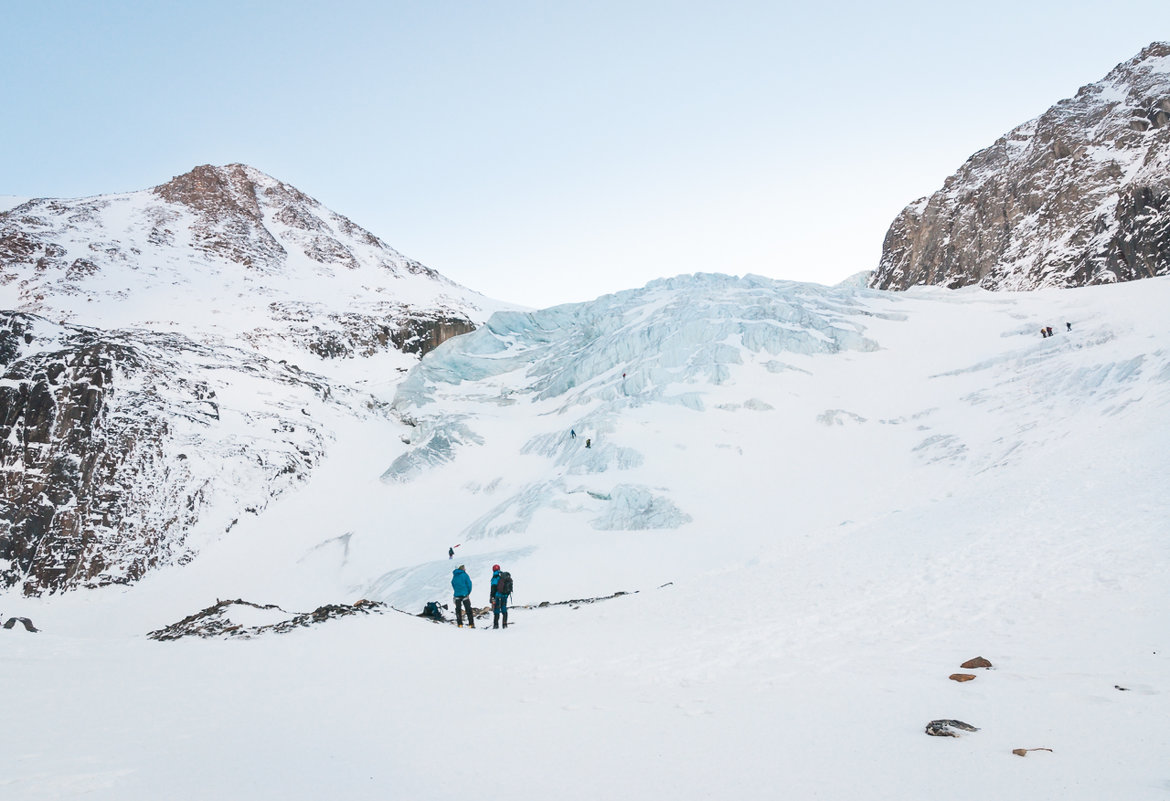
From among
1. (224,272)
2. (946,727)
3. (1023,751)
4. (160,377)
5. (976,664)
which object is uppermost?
(224,272)

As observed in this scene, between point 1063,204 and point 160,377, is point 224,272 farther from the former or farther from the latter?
point 1063,204

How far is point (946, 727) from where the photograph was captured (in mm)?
5691

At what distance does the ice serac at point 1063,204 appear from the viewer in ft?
273

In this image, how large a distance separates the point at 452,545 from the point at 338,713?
2418cm

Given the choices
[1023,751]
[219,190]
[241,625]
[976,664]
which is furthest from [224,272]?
[1023,751]

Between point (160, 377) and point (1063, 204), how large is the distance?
399 feet

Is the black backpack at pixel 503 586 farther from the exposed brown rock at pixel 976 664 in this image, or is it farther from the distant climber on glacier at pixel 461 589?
the exposed brown rock at pixel 976 664

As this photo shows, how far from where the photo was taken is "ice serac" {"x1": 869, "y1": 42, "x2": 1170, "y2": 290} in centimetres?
8331

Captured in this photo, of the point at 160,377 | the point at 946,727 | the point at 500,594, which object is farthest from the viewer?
the point at 160,377

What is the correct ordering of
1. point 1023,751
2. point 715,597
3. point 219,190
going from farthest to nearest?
point 219,190
point 715,597
point 1023,751

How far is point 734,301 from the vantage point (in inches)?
1983

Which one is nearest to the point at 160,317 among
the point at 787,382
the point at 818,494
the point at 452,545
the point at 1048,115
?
the point at 452,545

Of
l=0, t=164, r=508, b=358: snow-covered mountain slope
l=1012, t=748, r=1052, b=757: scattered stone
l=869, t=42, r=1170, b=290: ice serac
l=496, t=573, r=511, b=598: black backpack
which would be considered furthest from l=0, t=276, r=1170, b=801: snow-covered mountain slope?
l=869, t=42, r=1170, b=290: ice serac

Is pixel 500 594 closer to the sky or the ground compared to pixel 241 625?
closer to the ground
